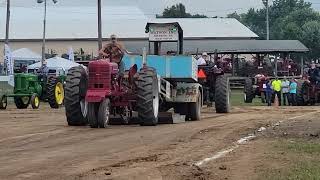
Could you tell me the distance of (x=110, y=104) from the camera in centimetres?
1603

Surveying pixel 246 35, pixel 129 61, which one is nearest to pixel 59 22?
pixel 246 35

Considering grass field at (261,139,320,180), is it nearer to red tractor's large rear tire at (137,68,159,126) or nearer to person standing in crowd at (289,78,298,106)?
red tractor's large rear tire at (137,68,159,126)

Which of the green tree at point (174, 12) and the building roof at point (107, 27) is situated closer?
the building roof at point (107, 27)

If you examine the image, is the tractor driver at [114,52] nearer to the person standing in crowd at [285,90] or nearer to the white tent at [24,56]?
the person standing in crowd at [285,90]

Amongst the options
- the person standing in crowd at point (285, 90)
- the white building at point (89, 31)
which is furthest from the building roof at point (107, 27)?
the person standing in crowd at point (285, 90)

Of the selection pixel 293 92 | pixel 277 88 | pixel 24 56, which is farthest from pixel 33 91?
pixel 24 56

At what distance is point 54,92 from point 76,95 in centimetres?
1347

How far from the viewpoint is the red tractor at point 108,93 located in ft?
51.4

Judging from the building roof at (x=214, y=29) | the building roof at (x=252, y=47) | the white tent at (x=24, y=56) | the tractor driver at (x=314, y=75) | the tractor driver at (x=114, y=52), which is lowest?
the tractor driver at (x=314, y=75)

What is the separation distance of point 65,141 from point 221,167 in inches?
165

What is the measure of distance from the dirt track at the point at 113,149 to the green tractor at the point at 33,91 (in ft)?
38.7

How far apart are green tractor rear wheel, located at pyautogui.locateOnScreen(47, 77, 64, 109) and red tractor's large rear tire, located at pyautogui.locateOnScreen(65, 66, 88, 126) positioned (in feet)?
42.7

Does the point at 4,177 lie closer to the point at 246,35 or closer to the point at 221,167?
the point at 221,167

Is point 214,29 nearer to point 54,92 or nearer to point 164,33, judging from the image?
point 54,92
